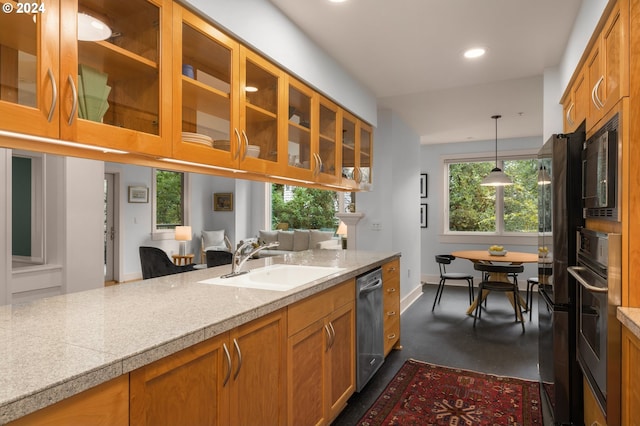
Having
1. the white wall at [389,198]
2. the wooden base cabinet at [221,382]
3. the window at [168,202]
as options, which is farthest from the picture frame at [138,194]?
the wooden base cabinet at [221,382]

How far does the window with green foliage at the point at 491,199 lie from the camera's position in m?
6.39

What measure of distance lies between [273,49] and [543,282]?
2.23m

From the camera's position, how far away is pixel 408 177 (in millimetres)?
5305

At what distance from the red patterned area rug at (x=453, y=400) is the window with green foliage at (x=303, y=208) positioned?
5.18 metres

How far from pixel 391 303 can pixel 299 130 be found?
1.70 meters

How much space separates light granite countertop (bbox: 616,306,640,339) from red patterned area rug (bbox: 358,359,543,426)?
1189 mm

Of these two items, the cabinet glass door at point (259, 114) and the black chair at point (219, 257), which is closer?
the cabinet glass door at point (259, 114)

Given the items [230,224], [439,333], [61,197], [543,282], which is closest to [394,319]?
[439,333]

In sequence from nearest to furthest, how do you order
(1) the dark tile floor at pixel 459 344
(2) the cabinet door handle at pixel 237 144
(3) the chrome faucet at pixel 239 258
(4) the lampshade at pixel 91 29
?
(4) the lampshade at pixel 91 29 → (2) the cabinet door handle at pixel 237 144 → (3) the chrome faucet at pixel 239 258 → (1) the dark tile floor at pixel 459 344

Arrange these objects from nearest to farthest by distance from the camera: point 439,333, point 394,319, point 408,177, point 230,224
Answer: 1. point 394,319
2. point 439,333
3. point 408,177
4. point 230,224

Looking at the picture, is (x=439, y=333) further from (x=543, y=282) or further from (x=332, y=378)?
(x=332, y=378)

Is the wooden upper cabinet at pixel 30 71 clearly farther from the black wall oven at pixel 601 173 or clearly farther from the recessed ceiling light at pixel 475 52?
the recessed ceiling light at pixel 475 52

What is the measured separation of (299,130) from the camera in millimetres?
2643

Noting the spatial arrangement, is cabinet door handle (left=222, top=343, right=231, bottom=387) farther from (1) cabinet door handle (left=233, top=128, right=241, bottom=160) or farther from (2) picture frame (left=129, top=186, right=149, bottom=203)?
(2) picture frame (left=129, top=186, right=149, bottom=203)
